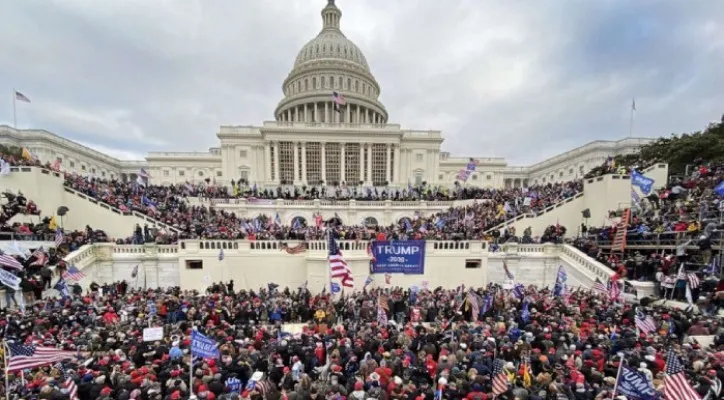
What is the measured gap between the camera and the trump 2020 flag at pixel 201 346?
23.1ft

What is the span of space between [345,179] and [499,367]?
47.2 metres

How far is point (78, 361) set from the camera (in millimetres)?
8484

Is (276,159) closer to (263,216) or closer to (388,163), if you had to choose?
(388,163)

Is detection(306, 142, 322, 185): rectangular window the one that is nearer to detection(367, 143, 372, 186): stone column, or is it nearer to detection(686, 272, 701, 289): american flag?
detection(367, 143, 372, 186): stone column

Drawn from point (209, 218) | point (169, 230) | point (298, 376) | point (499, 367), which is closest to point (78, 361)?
point (298, 376)

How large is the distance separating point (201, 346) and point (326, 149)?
4740cm

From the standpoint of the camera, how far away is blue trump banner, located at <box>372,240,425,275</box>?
52.3 ft

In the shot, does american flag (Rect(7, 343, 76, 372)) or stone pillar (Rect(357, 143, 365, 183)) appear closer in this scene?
american flag (Rect(7, 343, 76, 372))

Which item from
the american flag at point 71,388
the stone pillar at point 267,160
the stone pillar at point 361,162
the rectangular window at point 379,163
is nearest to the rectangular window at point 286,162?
the stone pillar at point 267,160

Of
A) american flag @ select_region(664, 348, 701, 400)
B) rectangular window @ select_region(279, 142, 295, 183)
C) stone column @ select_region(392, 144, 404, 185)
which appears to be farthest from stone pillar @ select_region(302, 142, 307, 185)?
american flag @ select_region(664, 348, 701, 400)

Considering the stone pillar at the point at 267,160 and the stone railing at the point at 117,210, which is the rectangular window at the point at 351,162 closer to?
the stone pillar at the point at 267,160

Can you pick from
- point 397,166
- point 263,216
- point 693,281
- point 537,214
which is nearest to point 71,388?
point 693,281

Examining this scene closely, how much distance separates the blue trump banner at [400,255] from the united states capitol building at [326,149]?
33849 millimetres

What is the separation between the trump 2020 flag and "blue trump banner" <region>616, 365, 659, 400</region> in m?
8.33
